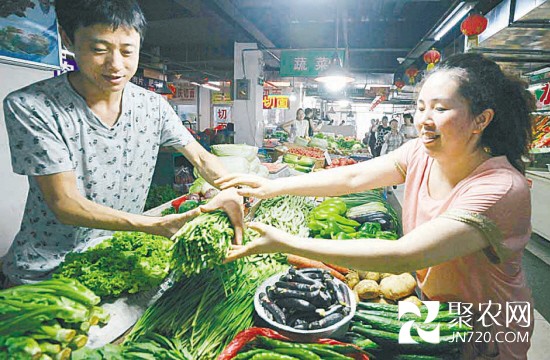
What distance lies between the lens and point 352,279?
8.08 ft

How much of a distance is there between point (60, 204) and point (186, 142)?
1050 millimetres

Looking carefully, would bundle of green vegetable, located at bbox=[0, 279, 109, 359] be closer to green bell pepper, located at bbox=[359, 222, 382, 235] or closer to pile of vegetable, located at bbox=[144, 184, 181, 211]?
green bell pepper, located at bbox=[359, 222, 382, 235]

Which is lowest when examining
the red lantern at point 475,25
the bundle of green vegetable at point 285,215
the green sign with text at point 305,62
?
the bundle of green vegetable at point 285,215

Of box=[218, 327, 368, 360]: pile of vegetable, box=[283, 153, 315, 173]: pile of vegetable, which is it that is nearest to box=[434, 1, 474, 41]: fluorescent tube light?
box=[283, 153, 315, 173]: pile of vegetable

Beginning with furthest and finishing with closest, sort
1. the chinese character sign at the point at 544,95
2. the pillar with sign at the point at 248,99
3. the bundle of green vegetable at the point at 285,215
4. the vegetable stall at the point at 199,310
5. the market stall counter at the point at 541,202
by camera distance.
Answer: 1. the pillar with sign at the point at 248,99
2. the chinese character sign at the point at 544,95
3. the market stall counter at the point at 541,202
4. the bundle of green vegetable at the point at 285,215
5. the vegetable stall at the point at 199,310

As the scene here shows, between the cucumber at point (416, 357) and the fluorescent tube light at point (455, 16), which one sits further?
the fluorescent tube light at point (455, 16)

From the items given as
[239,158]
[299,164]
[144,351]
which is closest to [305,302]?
[144,351]

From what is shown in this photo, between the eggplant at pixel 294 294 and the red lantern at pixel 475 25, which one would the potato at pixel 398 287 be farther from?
the red lantern at pixel 475 25

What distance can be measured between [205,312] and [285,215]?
4.85ft

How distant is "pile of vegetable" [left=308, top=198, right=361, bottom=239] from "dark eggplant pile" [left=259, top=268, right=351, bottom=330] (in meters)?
1.29

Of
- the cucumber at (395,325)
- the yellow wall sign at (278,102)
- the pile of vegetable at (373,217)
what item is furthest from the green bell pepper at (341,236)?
the yellow wall sign at (278,102)

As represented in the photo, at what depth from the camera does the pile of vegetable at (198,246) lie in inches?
61.7

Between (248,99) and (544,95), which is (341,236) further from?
(248,99)

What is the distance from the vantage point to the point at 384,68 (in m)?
19.1
